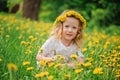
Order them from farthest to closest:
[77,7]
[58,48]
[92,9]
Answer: [77,7] → [92,9] → [58,48]

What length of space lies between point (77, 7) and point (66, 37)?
12133 mm

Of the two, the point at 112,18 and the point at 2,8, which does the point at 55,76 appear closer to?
the point at 112,18

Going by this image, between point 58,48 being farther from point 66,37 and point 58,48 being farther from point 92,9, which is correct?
point 92,9

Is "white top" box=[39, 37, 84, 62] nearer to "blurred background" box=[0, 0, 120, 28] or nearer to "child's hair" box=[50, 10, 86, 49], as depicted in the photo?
"child's hair" box=[50, 10, 86, 49]

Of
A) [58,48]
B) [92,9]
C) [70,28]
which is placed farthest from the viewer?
[92,9]

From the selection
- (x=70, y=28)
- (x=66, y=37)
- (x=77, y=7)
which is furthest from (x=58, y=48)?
(x=77, y=7)

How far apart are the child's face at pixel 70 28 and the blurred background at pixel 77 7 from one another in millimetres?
3341

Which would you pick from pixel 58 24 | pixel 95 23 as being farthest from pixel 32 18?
pixel 58 24

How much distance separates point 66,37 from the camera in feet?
10.7

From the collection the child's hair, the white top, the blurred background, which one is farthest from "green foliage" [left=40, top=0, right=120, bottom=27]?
the white top

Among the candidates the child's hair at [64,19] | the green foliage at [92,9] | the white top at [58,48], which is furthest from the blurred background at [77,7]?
the white top at [58,48]

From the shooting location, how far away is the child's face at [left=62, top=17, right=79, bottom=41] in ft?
10.5

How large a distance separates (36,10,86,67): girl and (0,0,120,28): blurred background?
125 inches

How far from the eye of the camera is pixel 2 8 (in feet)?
50.4
